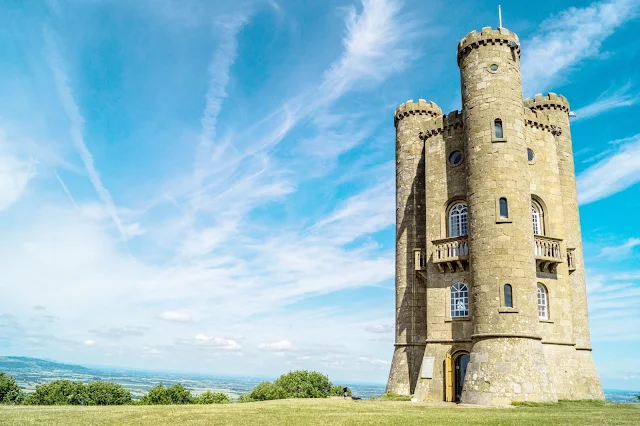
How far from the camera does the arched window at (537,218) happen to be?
1233 inches

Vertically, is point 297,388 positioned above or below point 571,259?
below

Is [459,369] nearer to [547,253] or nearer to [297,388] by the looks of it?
[547,253]

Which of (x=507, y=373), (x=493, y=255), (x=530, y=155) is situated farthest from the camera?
(x=530, y=155)

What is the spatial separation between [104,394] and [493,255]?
101 feet

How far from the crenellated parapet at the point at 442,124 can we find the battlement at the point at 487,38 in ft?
12.4

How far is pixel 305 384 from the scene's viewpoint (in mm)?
44688

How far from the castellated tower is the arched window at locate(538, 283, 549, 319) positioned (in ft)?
0.20

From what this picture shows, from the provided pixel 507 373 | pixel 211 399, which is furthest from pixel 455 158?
pixel 211 399

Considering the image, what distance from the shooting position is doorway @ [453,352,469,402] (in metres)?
29.4

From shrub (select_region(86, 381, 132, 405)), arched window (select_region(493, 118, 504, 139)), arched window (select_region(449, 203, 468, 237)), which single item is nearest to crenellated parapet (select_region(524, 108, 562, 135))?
arched window (select_region(493, 118, 504, 139))

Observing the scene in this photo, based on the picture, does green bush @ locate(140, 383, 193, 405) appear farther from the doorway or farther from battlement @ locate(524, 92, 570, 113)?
battlement @ locate(524, 92, 570, 113)

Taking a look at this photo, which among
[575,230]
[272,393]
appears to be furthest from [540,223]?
[272,393]

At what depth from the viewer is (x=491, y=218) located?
92.4ft

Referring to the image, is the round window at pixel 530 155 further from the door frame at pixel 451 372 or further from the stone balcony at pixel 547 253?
the door frame at pixel 451 372
